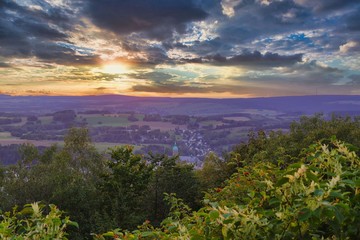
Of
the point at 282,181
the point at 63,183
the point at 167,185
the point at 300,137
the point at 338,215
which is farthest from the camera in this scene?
the point at 167,185

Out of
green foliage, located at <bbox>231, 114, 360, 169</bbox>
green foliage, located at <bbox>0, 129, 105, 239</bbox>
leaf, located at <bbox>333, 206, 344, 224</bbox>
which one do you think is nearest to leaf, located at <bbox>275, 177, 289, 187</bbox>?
leaf, located at <bbox>333, 206, 344, 224</bbox>

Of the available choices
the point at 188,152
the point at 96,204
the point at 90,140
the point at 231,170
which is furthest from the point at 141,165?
the point at 188,152

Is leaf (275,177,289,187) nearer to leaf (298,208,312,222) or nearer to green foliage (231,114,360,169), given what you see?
leaf (298,208,312,222)

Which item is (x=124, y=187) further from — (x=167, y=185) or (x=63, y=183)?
(x=63, y=183)

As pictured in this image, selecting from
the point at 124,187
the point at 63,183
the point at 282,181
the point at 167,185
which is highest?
the point at 282,181

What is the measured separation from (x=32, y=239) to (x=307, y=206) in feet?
9.28

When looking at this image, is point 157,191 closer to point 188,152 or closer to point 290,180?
point 290,180

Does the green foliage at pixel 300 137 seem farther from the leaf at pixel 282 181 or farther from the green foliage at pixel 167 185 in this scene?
the leaf at pixel 282 181

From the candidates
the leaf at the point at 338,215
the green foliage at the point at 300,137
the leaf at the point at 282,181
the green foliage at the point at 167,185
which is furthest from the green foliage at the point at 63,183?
the leaf at the point at 338,215

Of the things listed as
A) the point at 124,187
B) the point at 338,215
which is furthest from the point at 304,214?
the point at 124,187

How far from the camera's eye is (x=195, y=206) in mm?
36219

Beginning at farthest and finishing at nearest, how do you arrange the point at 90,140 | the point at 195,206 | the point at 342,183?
the point at 90,140 < the point at 195,206 < the point at 342,183

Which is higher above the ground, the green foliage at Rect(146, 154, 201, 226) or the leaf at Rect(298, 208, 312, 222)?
the leaf at Rect(298, 208, 312, 222)

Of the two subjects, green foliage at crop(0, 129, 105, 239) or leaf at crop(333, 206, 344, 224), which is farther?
green foliage at crop(0, 129, 105, 239)
